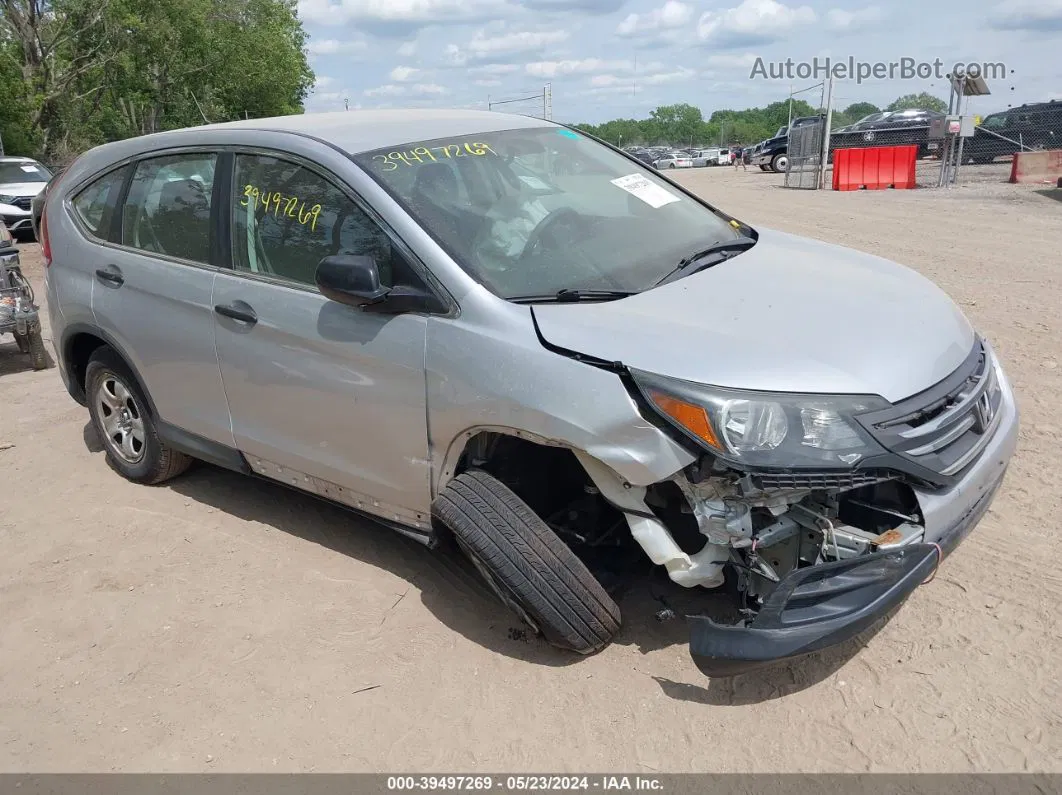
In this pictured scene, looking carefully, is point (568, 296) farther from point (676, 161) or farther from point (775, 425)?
point (676, 161)

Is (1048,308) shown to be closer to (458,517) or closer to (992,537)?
(992,537)

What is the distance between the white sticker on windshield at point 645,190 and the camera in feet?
13.4

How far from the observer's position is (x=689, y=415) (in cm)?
271

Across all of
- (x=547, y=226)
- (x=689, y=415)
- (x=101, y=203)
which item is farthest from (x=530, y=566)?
(x=101, y=203)

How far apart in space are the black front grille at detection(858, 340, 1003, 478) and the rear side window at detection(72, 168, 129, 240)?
389 cm

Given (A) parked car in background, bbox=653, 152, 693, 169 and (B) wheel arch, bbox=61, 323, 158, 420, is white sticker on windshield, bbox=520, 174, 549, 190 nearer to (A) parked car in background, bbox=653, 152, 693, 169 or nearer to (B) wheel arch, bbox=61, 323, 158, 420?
(B) wheel arch, bbox=61, 323, 158, 420

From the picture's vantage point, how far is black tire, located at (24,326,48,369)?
7543 mm

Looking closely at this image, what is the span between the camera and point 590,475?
2980 mm

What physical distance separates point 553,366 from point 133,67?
1695 inches

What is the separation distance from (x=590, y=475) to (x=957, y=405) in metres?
1.25

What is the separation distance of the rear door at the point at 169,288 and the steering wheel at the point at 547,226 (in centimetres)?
152

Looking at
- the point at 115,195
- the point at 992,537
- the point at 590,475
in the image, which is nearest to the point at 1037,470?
the point at 992,537

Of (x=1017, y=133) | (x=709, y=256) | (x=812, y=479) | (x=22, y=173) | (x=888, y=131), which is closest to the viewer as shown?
(x=812, y=479)

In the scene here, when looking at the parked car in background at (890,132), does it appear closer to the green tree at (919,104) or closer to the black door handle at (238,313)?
the green tree at (919,104)
